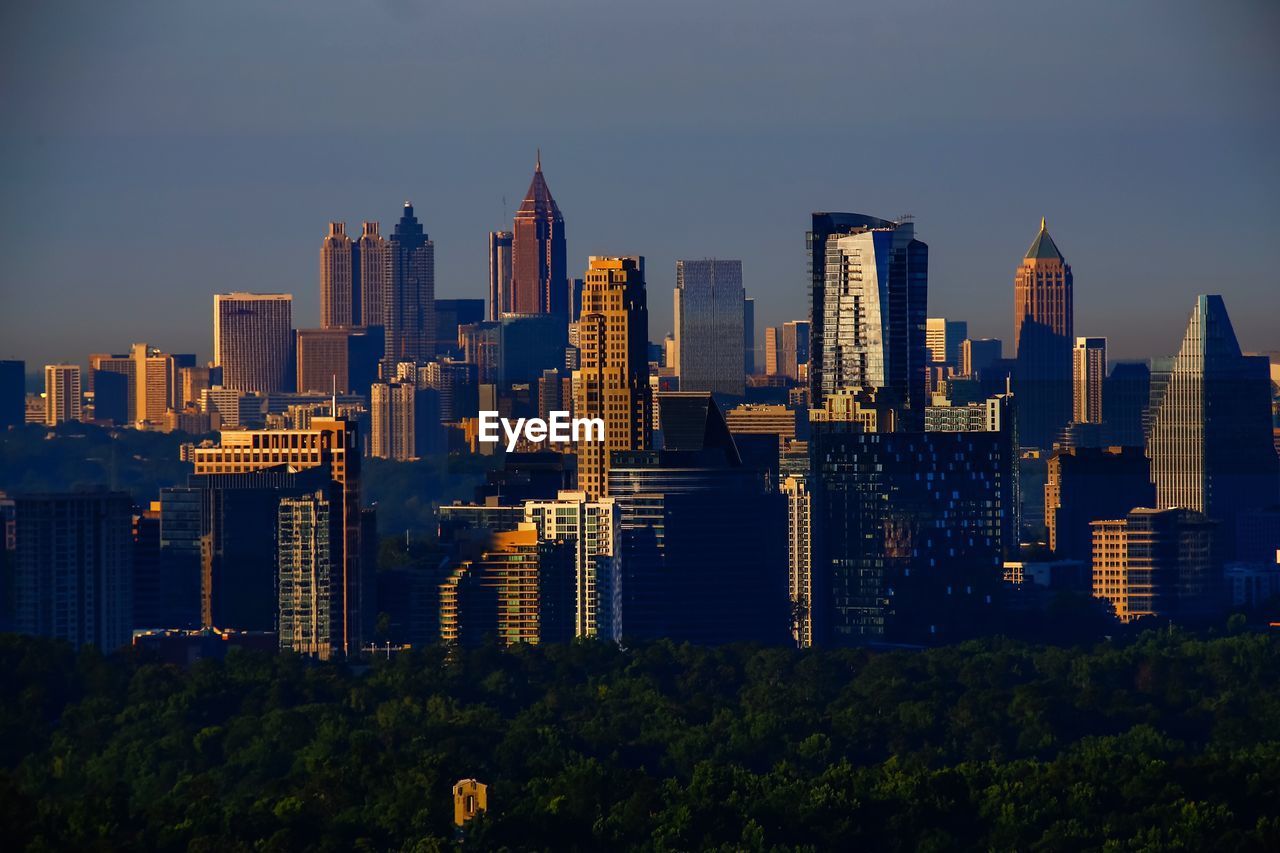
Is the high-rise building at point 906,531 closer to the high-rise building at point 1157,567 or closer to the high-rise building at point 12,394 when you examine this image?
the high-rise building at point 1157,567

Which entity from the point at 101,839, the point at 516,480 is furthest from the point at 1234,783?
the point at 516,480

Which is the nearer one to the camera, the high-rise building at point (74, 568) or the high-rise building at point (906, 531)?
the high-rise building at point (74, 568)

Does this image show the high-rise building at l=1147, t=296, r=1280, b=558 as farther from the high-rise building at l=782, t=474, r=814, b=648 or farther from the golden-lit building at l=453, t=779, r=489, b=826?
the golden-lit building at l=453, t=779, r=489, b=826

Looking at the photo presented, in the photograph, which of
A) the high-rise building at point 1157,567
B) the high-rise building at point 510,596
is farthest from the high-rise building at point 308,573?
the high-rise building at point 1157,567

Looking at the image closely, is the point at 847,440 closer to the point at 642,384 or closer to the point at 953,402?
the point at 642,384

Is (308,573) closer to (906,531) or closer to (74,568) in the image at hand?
(74,568)

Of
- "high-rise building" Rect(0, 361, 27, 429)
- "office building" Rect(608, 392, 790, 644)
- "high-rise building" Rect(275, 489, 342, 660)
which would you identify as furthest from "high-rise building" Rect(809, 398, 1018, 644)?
"high-rise building" Rect(0, 361, 27, 429)
